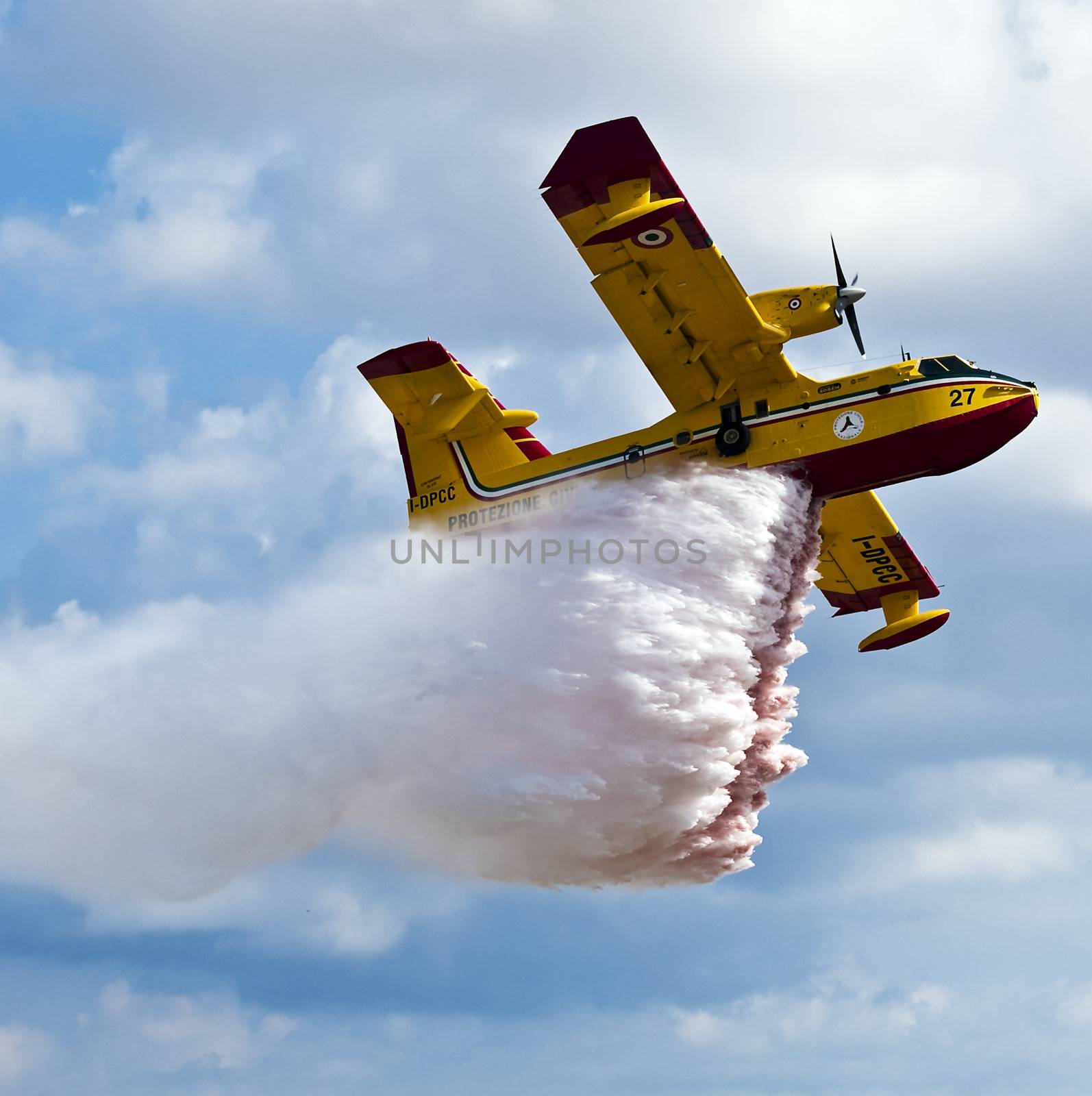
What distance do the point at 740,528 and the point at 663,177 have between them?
223 inches

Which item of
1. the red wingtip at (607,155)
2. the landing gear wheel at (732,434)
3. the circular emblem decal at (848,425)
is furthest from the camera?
the landing gear wheel at (732,434)

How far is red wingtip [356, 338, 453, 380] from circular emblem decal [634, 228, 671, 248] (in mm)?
5079

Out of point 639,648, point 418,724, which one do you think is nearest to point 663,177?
point 639,648

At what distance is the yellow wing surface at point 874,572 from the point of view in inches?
1228

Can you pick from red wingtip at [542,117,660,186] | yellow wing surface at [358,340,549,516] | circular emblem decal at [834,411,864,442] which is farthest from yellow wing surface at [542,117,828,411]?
yellow wing surface at [358,340,549,516]

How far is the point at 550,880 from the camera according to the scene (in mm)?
28812

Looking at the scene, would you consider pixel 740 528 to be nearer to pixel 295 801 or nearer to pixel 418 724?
pixel 418 724

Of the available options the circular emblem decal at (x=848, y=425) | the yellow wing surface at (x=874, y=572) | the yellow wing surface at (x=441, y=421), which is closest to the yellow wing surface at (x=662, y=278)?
the circular emblem decal at (x=848, y=425)

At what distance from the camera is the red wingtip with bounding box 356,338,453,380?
29531mm

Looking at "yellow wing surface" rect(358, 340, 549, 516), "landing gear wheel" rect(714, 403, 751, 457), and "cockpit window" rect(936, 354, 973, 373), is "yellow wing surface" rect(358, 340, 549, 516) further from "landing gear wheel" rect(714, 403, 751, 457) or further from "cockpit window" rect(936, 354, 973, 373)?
"cockpit window" rect(936, 354, 973, 373)

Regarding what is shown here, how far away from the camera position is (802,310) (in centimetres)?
2688

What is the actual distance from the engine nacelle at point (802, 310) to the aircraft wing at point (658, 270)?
23cm

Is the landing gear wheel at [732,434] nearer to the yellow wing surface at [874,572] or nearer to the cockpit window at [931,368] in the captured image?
the cockpit window at [931,368]

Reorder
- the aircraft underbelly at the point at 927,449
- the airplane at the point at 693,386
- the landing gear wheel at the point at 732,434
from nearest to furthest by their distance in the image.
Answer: the airplane at the point at 693,386 < the aircraft underbelly at the point at 927,449 < the landing gear wheel at the point at 732,434
